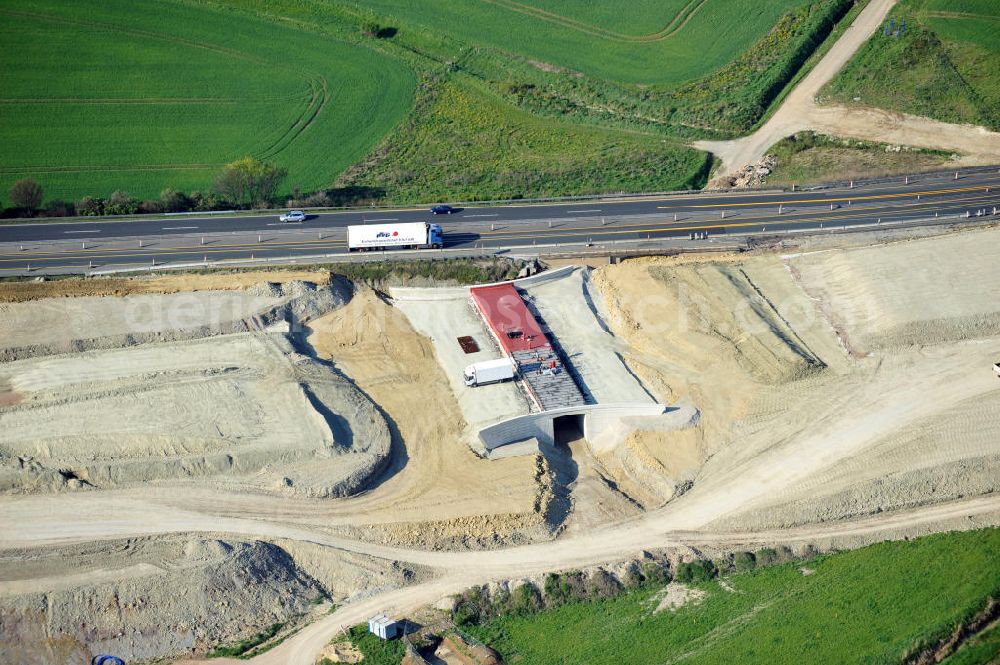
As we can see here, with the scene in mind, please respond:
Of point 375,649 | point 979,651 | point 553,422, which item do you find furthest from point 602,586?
point 979,651

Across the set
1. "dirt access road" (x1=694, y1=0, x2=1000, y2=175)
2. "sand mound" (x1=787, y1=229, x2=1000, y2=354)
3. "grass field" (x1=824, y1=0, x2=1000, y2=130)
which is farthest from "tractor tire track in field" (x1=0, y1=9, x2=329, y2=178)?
"sand mound" (x1=787, y1=229, x2=1000, y2=354)

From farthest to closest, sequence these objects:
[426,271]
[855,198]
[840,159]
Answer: [840,159] < [855,198] < [426,271]

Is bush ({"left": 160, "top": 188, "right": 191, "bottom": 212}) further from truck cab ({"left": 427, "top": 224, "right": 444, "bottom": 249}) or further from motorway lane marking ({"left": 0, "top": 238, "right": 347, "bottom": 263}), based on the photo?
truck cab ({"left": 427, "top": 224, "right": 444, "bottom": 249})

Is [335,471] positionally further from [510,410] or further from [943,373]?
[943,373]

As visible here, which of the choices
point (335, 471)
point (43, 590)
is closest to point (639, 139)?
point (335, 471)

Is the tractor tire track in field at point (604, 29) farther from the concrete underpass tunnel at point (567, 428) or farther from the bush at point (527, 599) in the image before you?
the bush at point (527, 599)

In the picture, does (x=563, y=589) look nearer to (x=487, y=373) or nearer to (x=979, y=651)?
(x=487, y=373)
